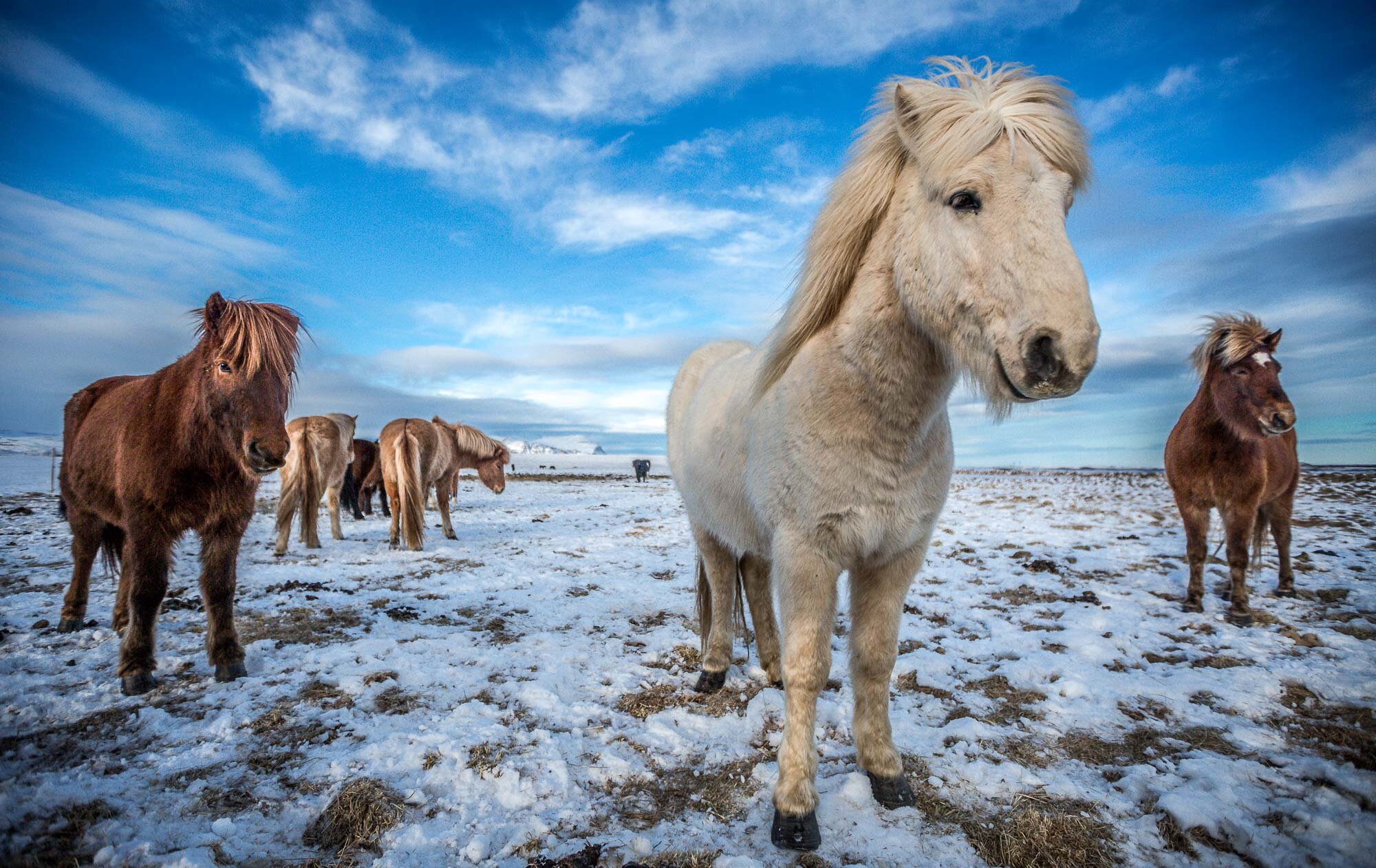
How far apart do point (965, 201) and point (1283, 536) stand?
696 cm

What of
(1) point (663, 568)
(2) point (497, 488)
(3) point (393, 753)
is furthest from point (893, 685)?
(2) point (497, 488)

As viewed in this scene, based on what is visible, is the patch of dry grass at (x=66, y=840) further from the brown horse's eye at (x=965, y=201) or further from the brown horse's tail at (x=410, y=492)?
the brown horse's tail at (x=410, y=492)

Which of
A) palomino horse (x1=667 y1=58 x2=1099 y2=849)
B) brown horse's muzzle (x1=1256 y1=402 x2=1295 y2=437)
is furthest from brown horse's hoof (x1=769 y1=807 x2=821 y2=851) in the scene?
brown horse's muzzle (x1=1256 y1=402 x2=1295 y2=437)

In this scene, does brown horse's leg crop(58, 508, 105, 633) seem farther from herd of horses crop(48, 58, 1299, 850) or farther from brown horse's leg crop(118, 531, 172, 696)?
brown horse's leg crop(118, 531, 172, 696)

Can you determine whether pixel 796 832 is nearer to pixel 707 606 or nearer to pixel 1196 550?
pixel 707 606

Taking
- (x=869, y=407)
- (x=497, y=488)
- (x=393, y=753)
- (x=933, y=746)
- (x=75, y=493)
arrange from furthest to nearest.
→ (x=497, y=488)
(x=75, y=493)
(x=933, y=746)
(x=393, y=753)
(x=869, y=407)

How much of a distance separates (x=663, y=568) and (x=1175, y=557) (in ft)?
22.3

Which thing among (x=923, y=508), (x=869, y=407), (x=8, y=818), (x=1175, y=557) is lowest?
(x=1175, y=557)

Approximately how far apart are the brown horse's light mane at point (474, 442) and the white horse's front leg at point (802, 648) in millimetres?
12302

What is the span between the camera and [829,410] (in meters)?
2.09

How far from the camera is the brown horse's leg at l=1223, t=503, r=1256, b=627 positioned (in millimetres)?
4629

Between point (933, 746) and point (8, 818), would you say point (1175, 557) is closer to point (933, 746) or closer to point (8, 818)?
point (933, 746)

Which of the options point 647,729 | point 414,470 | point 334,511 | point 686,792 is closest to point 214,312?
point 647,729

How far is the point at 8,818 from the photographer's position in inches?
A: 72.9
